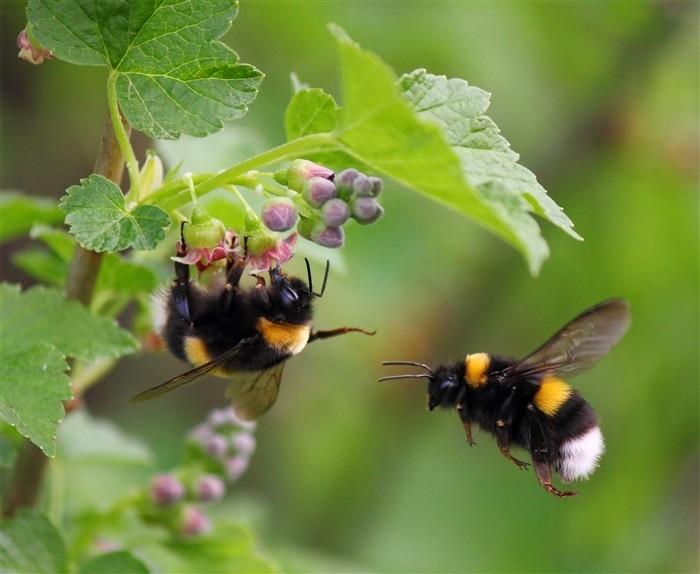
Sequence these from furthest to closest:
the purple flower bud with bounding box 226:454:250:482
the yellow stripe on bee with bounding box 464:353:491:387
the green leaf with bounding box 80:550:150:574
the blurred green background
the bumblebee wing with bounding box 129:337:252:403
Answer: the blurred green background < the purple flower bud with bounding box 226:454:250:482 < the yellow stripe on bee with bounding box 464:353:491:387 < the green leaf with bounding box 80:550:150:574 < the bumblebee wing with bounding box 129:337:252:403

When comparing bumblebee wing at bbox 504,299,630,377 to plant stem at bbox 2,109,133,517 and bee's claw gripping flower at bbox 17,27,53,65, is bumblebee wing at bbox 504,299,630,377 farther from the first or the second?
bee's claw gripping flower at bbox 17,27,53,65

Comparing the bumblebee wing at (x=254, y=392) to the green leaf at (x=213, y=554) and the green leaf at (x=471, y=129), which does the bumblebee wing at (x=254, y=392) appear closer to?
the green leaf at (x=213, y=554)

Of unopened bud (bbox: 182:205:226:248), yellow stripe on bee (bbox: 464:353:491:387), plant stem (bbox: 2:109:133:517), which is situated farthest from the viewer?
yellow stripe on bee (bbox: 464:353:491:387)

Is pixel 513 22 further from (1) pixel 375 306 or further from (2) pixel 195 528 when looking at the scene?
(2) pixel 195 528

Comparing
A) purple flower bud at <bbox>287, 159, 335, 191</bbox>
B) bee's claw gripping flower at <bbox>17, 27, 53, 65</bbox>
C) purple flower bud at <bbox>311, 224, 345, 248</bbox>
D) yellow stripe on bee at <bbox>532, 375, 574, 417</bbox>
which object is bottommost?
yellow stripe on bee at <bbox>532, 375, 574, 417</bbox>

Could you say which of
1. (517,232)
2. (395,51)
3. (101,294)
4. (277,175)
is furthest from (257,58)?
(517,232)

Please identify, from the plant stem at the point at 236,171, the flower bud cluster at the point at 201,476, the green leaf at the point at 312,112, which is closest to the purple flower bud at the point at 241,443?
the flower bud cluster at the point at 201,476

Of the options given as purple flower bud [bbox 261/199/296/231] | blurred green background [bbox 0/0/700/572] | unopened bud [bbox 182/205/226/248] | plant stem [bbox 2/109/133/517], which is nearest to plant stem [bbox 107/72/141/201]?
plant stem [bbox 2/109/133/517]
